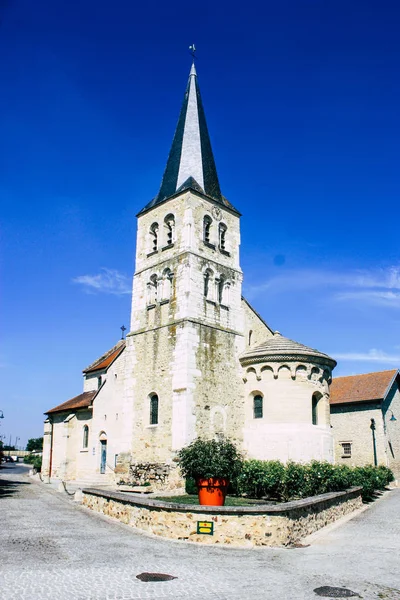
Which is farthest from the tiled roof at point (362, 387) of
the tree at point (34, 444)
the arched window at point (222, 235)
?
the tree at point (34, 444)

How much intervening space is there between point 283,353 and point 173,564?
15.3m

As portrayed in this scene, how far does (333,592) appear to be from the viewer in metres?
8.34

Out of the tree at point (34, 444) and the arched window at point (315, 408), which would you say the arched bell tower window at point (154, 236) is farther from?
the tree at point (34, 444)

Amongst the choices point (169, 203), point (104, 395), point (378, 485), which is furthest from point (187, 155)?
point (378, 485)

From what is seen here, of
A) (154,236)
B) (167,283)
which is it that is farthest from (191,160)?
(167,283)

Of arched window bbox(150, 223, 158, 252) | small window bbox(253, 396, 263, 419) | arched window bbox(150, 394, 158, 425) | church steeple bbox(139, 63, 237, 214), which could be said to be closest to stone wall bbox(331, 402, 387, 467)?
small window bbox(253, 396, 263, 419)

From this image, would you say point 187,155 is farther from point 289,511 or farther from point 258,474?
point 289,511

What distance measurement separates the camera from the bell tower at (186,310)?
77.4 ft

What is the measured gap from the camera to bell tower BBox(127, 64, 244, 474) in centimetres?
2359

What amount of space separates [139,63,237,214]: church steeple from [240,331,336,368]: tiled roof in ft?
29.0

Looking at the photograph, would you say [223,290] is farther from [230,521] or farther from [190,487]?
[230,521]

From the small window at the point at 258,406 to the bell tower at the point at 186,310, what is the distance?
80 cm

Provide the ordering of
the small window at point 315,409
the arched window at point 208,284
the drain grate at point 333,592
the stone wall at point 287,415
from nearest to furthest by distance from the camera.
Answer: the drain grate at point 333,592
the stone wall at point 287,415
the small window at point 315,409
the arched window at point 208,284

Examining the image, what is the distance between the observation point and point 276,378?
80.4ft
